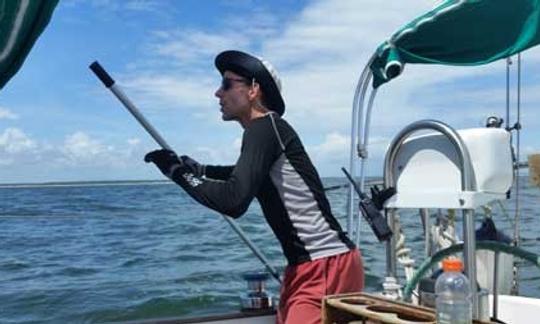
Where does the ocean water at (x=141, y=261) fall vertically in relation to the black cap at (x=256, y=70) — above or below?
below

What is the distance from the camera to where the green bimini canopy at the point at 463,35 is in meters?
2.77

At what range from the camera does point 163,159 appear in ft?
6.59

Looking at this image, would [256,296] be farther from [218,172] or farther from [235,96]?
[235,96]

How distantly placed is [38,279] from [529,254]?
8.76m

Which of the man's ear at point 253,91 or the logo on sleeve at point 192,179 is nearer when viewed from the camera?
the logo on sleeve at point 192,179

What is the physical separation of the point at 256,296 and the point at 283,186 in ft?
2.26

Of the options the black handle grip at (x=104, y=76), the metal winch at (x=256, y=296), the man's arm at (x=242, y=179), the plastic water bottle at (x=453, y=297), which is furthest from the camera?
the metal winch at (x=256, y=296)

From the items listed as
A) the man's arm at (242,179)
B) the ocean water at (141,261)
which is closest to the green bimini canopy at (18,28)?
the man's arm at (242,179)

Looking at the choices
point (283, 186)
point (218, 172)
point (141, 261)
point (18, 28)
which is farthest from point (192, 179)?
point (141, 261)

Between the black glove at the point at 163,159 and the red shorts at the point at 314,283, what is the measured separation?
44 centimetres

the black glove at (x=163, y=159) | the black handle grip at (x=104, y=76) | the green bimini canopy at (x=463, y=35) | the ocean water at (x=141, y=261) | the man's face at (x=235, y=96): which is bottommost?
the ocean water at (x=141, y=261)

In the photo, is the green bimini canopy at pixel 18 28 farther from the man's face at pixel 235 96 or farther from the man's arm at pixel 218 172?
the man's arm at pixel 218 172

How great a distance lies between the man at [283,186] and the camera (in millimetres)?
1911

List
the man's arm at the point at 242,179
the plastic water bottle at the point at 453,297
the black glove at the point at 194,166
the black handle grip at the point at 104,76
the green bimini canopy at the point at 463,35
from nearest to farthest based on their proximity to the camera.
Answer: the plastic water bottle at the point at 453,297 < the man's arm at the point at 242,179 < the black glove at the point at 194,166 < the black handle grip at the point at 104,76 < the green bimini canopy at the point at 463,35
